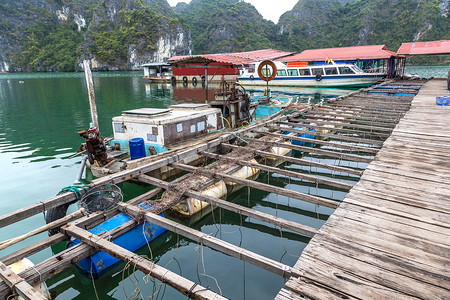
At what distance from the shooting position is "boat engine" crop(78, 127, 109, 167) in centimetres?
873

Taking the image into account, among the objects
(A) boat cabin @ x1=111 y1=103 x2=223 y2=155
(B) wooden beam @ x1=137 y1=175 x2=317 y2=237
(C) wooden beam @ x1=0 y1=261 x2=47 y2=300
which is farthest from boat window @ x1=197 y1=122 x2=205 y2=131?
(C) wooden beam @ x1=0 y1=261 x2=47 y2=300

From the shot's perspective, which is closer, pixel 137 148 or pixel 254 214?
pixel 254 214

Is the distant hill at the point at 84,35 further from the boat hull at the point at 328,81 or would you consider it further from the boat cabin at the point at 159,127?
the boat cabin at the point at 159,127

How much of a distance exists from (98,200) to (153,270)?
2.57 metres

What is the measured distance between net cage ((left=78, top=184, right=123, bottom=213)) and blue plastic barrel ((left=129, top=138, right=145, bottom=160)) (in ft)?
11.1

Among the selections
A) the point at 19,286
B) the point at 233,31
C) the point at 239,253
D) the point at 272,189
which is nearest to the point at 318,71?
the point at 272,189

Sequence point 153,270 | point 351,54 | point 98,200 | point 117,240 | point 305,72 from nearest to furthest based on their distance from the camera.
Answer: point 153,270
point 117,240
point 98,200
point 351,54
point 305,72

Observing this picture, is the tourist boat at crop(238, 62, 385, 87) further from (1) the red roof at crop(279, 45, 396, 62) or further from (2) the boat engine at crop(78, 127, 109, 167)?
(2) the boat engine at crop(78, 127, 109, 167)

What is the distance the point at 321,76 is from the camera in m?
37.2

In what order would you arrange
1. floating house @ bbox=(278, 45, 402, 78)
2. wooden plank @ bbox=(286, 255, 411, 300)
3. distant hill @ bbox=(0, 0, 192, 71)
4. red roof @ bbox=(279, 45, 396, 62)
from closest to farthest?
wooden plank @ bbox=(286, 255, 411, 300) → red roof @ bbox=(279, 45, 396, 62) → floating house @ bbox=(278, 45, 402, 78) → distant hill @ bbox=(0, 0, 192, 71)

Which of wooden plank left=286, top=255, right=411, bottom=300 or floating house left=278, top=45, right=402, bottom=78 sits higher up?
floating house left=278, top=45, right=402, bottom=78

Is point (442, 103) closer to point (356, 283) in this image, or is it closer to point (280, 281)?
point (280, 281)

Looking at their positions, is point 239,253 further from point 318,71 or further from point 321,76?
point 318,71

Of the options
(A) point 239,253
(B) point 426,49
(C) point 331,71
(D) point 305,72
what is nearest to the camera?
(A) point 239,253
